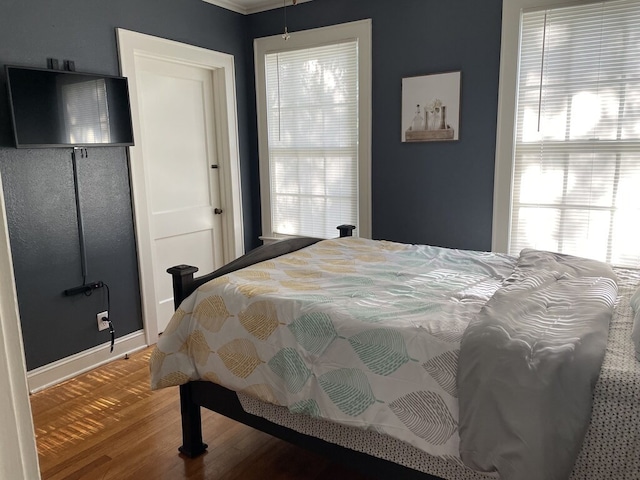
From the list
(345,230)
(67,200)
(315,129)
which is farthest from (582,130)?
(67,200)

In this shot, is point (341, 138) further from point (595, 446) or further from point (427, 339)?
point (595, 446)

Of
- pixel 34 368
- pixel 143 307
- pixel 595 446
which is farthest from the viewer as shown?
pixel 143 307

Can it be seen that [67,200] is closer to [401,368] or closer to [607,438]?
[401,368]

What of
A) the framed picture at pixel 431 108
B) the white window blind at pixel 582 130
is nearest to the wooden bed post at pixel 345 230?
the framed picture at pixel 431 108

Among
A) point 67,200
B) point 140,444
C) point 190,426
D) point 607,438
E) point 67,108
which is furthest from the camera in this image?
point 67,200

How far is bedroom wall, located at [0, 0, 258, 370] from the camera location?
2.68 meters

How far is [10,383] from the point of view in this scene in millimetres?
465

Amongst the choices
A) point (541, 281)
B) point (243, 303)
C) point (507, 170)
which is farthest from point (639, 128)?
point (243, 303)

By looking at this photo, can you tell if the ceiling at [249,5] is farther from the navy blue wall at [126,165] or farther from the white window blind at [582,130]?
the white window blind at [582,130]

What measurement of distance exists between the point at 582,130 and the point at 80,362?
344 centimetres

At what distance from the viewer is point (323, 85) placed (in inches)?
153

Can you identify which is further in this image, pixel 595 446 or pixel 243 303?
pixel 243 303

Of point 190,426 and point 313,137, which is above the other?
point 313,137

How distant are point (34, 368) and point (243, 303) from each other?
66.2 inches
